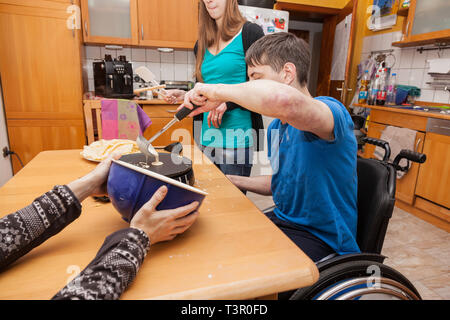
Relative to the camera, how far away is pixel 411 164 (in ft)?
8.26

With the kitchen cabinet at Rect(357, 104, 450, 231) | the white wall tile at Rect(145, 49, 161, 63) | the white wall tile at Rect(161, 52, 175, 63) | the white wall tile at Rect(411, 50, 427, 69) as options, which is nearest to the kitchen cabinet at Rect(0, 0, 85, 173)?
the white wall tile at Rect(145, 49, 161, 63)

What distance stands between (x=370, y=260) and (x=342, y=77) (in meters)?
3.98

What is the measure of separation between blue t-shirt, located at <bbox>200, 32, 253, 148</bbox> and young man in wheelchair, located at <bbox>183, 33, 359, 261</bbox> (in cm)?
38

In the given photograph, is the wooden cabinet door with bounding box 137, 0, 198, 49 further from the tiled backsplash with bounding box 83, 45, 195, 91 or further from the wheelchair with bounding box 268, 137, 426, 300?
the wheelchair with bounding box 268, 137, 426, 300

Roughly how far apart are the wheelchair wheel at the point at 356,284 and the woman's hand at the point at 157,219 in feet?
0.99

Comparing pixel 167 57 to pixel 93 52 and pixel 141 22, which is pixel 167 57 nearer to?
pixel 141 22

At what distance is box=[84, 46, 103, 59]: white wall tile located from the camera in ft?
10.1

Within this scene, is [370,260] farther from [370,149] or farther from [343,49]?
[343,49]

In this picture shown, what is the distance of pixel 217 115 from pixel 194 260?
977mm

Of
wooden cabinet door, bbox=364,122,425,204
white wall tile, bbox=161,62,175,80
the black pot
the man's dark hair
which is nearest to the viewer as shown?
the man's dark hair

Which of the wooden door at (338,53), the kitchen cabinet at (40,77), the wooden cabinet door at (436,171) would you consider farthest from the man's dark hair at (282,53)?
the wooden door at (338,53)

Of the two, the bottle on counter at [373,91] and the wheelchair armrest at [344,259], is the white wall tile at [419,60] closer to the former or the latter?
the bottle on counter at [373,91]

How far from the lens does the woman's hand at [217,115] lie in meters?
1.42
